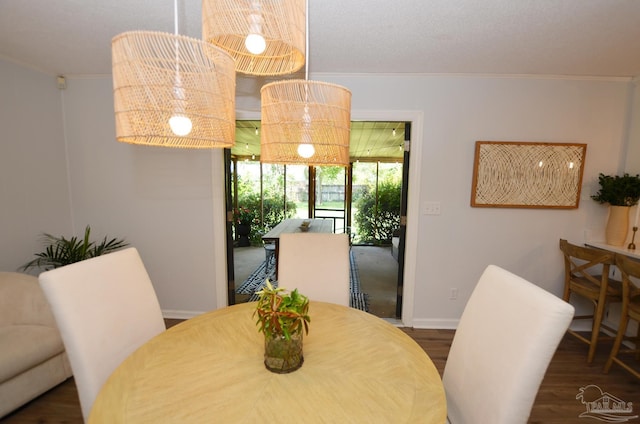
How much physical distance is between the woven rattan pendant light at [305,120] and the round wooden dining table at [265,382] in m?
0.77

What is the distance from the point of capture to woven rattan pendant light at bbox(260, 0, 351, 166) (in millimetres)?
1025

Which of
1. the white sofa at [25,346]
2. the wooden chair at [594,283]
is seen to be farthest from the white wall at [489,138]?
the white sofa at [25,346]

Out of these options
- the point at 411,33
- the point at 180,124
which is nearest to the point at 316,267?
the point at 180,124

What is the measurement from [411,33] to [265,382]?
6.98 feet

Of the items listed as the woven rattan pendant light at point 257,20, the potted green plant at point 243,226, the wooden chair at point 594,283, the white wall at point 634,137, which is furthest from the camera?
the potted green plant at point 243,226

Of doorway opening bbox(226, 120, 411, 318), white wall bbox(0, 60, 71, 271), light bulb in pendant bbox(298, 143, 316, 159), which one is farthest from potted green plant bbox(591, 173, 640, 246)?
white wall bbox(0, 60, 71, 271)

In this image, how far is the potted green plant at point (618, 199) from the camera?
2320 millimetres

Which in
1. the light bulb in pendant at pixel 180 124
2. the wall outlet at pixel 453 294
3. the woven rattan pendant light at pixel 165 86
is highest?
the woven rattan pendant light at pixel 165 86

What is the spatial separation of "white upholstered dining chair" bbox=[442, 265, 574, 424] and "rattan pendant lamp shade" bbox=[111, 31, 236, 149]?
1179 millimetres

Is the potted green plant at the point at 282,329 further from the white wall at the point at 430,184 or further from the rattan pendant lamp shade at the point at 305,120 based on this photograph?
the white wall at the point at 430,184

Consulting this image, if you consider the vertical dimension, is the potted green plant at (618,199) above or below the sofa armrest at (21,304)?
above

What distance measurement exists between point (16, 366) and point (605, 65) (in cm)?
453

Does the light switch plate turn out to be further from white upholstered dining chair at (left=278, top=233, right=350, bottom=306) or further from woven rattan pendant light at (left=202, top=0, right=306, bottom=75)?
woven rattan pendant light at (left=202, top=0, right=306, bottom=75)

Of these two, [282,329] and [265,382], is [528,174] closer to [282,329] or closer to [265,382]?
[282,329]
